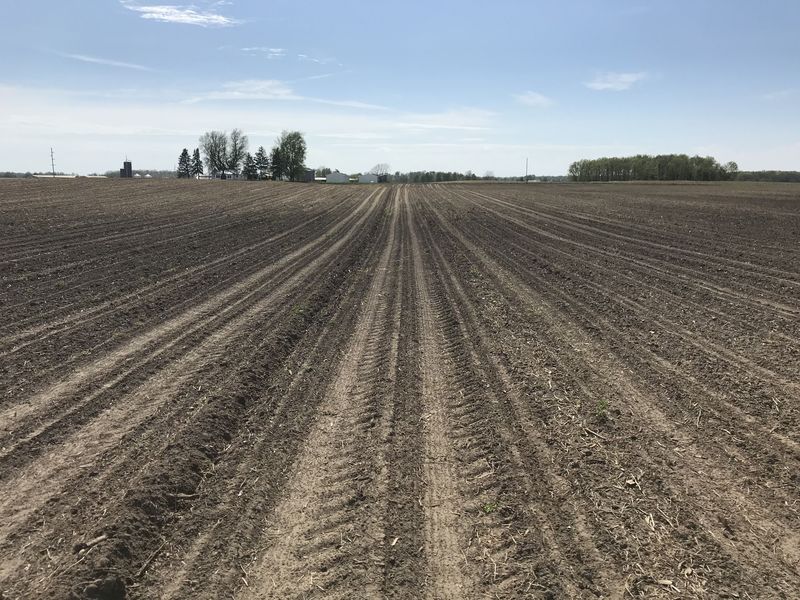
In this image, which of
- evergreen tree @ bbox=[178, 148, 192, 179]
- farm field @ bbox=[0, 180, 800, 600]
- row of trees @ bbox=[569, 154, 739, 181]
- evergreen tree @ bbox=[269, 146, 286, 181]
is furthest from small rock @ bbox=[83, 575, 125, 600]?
evergreen tree @ bbox=[178, 148, 192, 179]

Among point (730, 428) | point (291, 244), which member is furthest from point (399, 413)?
point (291, 244)

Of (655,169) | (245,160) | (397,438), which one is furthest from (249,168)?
(397,438)

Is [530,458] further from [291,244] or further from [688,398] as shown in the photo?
[291,244]

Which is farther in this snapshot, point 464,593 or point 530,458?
point 530,458

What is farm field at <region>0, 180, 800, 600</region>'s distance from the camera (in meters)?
3.37

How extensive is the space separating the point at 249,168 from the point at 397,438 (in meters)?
121

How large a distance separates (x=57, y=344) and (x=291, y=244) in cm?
1152

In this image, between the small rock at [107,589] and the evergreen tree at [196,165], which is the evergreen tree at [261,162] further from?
the small rock at [107,589]

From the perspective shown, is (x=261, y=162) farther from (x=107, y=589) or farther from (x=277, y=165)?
(x=107, y=589)

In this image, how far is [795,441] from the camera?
4945 mm

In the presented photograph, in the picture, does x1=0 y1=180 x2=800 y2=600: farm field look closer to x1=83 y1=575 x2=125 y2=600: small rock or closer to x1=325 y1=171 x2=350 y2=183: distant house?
x1=83 y1=575 x2=125 y2=600: small rock

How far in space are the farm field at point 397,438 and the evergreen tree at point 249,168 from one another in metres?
108

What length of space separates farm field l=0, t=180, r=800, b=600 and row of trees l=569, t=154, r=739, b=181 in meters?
117

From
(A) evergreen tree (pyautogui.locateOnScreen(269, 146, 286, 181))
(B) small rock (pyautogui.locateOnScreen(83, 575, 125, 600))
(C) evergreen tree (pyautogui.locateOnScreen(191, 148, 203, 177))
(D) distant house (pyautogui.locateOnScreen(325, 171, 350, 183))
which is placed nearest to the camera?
(B) small rock (pyautogui.locateOnScreen(83, 575, 125, 600))
